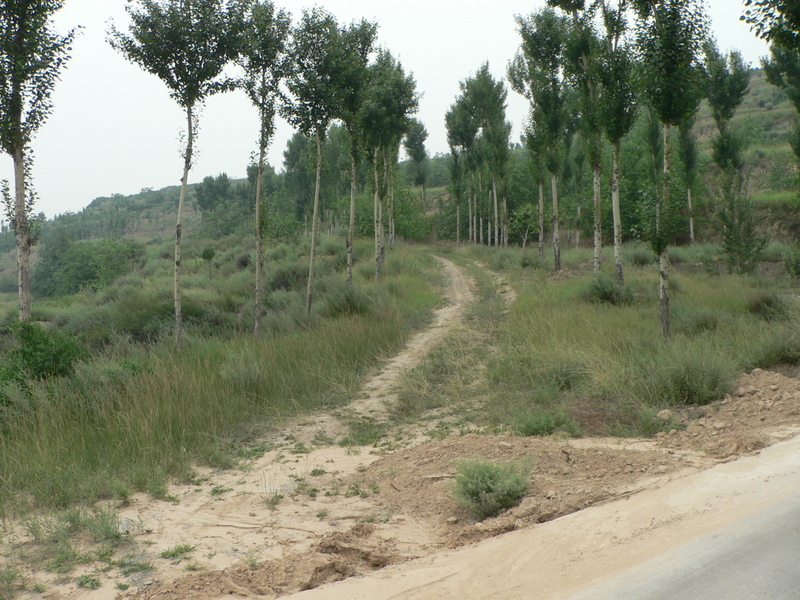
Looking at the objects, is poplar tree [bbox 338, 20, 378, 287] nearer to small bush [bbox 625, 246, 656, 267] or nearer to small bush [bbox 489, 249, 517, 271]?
small bush [bbox 489, 249, 517, 271]

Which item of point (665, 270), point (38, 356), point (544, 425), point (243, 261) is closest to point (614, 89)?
point (665, 270)

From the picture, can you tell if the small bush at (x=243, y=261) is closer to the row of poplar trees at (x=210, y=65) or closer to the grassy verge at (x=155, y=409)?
the row of poplar trees at (x=210, y=65)

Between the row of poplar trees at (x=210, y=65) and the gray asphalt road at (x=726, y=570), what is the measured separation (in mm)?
12961

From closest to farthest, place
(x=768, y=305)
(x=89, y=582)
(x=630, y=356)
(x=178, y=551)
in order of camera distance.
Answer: (x=89, y=582), (x=178, y=551), (x=630, y=356), (x=768, y=305)

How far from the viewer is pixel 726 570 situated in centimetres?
383

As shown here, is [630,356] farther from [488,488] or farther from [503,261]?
[503,261]

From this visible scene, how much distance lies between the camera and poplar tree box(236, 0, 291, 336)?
16.5 meters

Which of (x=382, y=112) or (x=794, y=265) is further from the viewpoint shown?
(x=382, y=112)

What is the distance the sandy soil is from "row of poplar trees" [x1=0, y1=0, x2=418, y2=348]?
921cm

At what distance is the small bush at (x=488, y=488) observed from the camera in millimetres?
5312

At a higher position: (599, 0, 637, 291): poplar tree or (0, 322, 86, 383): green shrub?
(599, 0, 637, 291): poplar tree

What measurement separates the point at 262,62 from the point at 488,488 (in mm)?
15422

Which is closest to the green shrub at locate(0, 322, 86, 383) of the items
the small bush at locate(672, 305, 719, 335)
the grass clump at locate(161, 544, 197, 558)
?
the grass clump at locate(161, 544, 197, 558)

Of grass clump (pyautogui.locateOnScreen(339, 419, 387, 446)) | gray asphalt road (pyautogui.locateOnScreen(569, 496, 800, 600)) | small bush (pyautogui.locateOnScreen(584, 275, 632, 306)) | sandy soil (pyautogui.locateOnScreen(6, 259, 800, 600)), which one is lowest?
grass clump (pyautogui.locateOnScreen(339, 419, 387, 446))
